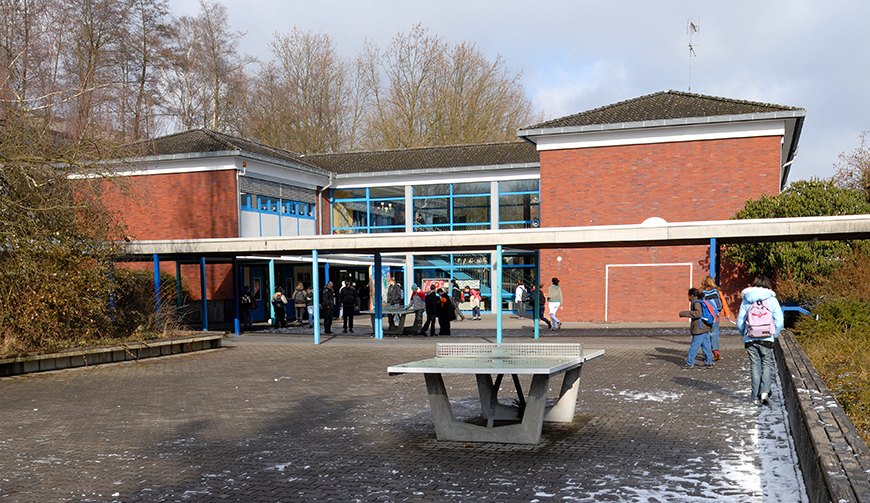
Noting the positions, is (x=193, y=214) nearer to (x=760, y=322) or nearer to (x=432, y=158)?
(x=432, y=158)

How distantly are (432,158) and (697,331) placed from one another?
2187cm

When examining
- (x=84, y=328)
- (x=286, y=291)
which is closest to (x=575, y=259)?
(x=286, y=291)

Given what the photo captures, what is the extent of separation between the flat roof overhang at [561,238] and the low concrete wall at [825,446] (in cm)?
812

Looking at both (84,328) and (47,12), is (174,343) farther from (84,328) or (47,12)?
(47,12)

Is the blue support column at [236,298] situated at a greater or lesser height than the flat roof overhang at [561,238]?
lesser

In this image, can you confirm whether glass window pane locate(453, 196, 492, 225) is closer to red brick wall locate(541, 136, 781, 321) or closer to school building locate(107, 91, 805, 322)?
school building locate(107, 91, 805, 322)

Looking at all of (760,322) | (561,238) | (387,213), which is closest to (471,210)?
(387,213)

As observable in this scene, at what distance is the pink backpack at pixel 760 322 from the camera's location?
8484mm

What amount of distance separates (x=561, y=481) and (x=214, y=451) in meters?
3.33

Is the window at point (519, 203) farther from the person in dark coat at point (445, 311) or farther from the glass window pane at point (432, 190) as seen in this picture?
the person in dark coat at point (445, 311)

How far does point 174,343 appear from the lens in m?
15.3

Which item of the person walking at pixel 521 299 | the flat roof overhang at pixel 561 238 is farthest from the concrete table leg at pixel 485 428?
the person walking at pixel 521 299

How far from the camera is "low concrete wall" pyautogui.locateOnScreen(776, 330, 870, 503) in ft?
12.4

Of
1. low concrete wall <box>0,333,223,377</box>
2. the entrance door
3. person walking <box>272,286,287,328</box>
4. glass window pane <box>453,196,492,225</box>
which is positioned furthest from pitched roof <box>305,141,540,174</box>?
low concrete wall <box>0,333,223,377</box>
